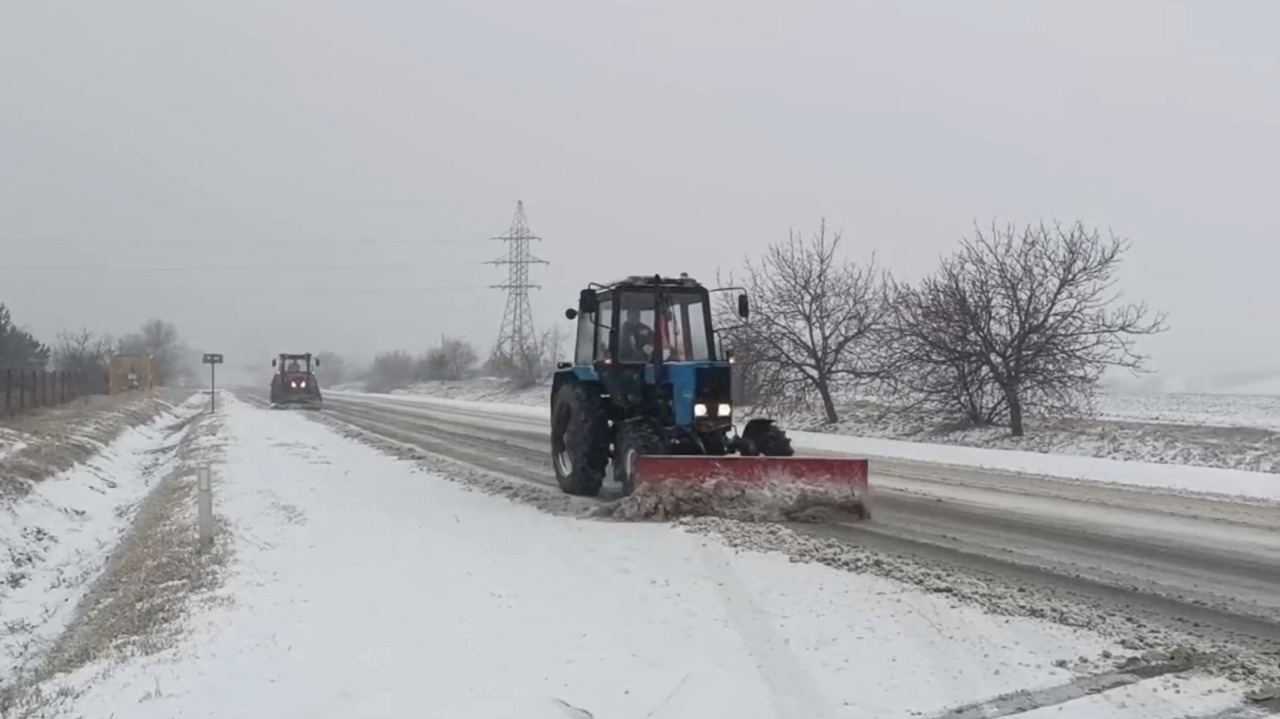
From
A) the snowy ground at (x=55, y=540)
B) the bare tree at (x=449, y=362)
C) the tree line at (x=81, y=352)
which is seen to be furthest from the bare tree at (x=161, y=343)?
the snowy ground at (x=55, y=540)

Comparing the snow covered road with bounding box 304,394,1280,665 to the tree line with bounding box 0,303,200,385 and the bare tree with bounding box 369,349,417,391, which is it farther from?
the bare tree with bounding box 369,349,417,391

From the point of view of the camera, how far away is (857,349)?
94.6ft

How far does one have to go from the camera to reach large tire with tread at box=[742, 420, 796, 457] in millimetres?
11312

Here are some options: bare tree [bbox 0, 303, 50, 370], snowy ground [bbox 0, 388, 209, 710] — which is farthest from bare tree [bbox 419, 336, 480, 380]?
snowy ground [bbox 0, 388, 209, 710]

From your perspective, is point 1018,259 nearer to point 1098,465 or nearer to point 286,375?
point 1098,465

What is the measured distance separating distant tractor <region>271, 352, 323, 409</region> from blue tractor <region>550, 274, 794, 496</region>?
36588 millimetres


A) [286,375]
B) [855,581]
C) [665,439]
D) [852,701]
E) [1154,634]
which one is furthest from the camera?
[286,375]

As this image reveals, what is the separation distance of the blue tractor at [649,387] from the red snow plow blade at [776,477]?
0.62 metres

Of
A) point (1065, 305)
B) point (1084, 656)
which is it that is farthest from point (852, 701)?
point (1065, 305)

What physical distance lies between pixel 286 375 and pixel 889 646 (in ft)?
147

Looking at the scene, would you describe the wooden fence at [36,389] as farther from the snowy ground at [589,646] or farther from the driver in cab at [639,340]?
the snowy ground at [589,646]

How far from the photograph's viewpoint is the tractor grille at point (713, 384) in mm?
11367

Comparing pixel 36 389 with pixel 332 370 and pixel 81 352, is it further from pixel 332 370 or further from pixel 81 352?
pixel 332 370

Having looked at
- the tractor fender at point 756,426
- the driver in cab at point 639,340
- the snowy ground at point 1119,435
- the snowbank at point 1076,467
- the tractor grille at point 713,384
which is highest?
the driver in cab at point 639,340
